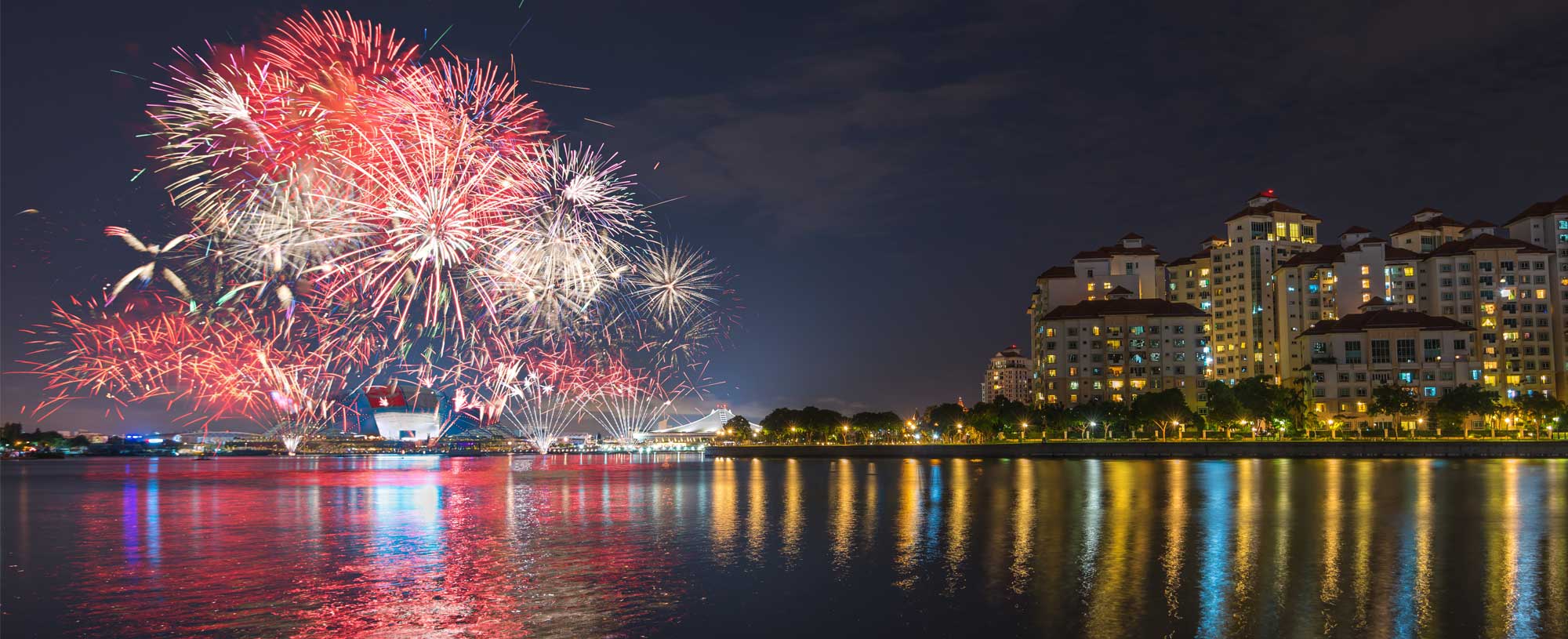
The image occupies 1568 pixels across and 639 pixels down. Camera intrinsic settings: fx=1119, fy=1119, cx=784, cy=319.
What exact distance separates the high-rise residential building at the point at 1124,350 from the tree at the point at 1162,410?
14938mm

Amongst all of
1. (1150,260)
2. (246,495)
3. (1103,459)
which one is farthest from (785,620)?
(1150,260)

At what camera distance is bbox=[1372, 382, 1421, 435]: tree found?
116 m

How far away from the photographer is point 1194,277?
166125 mm

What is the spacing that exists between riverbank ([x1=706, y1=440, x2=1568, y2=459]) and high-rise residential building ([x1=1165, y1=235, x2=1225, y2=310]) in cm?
5339

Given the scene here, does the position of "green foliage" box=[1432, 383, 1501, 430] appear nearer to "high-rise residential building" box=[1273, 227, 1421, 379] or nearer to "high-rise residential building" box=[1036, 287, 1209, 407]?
"high-rise residential building" box=[1273, 227, 1421, 379]

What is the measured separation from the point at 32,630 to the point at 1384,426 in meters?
128

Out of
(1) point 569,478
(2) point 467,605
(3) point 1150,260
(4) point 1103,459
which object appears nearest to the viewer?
(2) point 467,605

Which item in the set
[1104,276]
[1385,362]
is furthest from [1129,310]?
[1385,362]

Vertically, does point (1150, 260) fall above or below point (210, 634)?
above

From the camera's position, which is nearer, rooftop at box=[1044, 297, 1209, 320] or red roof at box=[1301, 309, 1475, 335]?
red roof at box=[1301, 309, 1475, 335]

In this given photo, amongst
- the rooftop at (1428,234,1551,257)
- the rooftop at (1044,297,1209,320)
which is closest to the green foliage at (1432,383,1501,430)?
the rooftop at (1428,234,1551,257)

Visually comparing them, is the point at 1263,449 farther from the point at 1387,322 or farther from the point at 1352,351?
the point at 1387,322

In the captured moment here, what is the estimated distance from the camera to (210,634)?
19094 millimetres

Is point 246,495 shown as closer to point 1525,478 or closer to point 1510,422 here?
point 1525,478
